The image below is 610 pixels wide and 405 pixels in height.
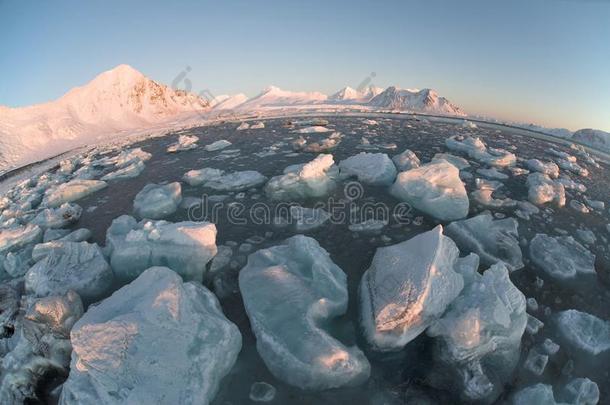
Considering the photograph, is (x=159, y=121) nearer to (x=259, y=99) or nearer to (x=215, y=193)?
(x=259, y=99)

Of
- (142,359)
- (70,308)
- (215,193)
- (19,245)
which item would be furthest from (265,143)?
(142,359)

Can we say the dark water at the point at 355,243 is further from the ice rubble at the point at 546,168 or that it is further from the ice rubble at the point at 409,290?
the ice rubble at the point at 546,168

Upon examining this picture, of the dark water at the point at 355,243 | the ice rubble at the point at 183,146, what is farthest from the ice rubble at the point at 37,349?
the ice rubble at the point at 183,146

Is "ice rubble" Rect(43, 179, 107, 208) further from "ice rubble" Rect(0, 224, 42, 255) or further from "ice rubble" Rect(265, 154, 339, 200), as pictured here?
"ice rubble" Rect(265, 154, 339, 200)

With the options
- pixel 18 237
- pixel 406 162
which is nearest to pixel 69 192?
pixel 18 237

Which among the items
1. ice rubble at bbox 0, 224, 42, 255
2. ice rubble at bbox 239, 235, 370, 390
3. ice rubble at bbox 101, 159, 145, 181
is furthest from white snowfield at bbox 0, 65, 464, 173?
ice rubble at bbox 239, 235, 370, 390

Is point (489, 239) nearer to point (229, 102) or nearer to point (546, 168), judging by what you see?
point (546, 168)
